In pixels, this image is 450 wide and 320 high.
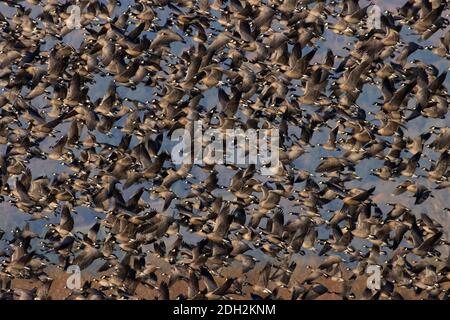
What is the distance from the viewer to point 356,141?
40.0 metres

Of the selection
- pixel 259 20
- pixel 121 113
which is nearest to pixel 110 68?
pixel 121 113

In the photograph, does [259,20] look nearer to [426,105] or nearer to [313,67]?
[313,67]

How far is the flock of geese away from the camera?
124 feet

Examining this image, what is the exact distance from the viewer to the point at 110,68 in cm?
3991

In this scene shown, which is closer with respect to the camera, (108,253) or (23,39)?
(108,253)

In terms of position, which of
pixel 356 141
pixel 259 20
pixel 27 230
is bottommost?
pixel 27 230

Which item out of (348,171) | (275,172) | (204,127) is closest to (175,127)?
(204,127)

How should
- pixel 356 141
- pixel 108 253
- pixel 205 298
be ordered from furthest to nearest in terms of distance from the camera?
pixel 356 141, pixel 108 253, pixel 205 298

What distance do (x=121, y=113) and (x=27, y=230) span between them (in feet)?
18.7

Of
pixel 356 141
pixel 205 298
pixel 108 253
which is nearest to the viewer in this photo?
pixel 205 298

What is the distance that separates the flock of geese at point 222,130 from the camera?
37.9 metres

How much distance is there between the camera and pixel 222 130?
39938 millimetres

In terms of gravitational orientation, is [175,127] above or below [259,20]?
below

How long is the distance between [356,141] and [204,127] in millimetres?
5327
